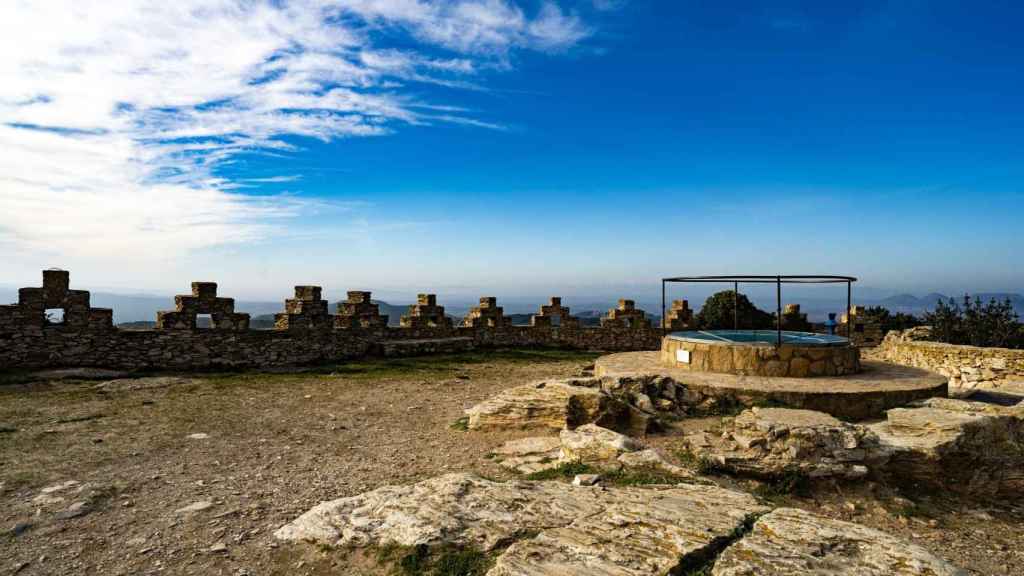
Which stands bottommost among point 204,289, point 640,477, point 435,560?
point 435,560

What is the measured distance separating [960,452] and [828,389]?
90.8 inches

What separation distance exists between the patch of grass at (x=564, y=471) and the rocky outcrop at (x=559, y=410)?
5.76 ft

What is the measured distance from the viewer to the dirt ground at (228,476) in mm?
4641

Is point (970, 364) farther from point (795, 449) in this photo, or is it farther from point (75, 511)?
point (75, 511)

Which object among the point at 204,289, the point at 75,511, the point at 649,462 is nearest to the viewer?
the point at 75,511

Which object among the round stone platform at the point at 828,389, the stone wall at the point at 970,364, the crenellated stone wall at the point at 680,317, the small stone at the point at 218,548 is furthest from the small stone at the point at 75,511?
the crenellated stone wall at the point at 680,317

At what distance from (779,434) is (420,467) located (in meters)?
4.45

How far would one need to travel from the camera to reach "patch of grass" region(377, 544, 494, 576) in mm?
4121

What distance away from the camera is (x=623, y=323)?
20.8 meters

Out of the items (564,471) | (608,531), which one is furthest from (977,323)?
(608,531)

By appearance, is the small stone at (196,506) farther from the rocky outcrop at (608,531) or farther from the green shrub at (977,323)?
the green shrub at (977,323)

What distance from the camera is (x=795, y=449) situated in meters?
6.48

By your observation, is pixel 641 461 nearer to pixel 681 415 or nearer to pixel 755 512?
pixel 755 512

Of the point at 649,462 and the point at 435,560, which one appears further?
the point at 649,462
